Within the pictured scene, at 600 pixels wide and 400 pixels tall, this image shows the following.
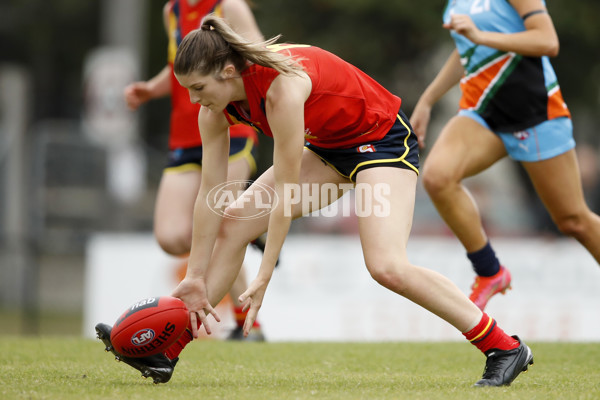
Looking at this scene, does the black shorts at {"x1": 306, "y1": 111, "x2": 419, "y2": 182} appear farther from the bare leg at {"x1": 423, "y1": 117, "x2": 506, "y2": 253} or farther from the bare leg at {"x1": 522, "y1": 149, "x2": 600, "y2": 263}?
the bare leg at {"x1": 522, "y1": 149, "x2": 600, "y2": 263}

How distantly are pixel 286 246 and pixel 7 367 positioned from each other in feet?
17.1

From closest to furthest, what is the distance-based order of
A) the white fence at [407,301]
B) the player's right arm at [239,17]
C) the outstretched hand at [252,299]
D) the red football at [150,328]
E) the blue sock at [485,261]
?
the outstretched hand at [252,299], the red football at [150,328], the blue sock at [485,261], the player's right arm at [239,17], the white fence at [407,301]

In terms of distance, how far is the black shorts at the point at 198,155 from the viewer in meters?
6.23

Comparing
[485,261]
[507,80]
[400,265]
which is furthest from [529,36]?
[400,265]

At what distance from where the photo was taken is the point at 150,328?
4.35 meters

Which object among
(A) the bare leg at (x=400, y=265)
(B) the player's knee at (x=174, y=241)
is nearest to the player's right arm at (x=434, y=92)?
(A) the bare leg at (x=400, y=265)

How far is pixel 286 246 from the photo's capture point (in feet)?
32.8

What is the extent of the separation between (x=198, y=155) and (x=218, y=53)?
213 centimetres

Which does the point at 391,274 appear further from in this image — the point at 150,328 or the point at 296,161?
the point at 150,328

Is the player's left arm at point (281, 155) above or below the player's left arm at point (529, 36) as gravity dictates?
below

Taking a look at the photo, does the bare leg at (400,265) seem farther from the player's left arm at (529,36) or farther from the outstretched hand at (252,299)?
the player's left arm at (529,36)

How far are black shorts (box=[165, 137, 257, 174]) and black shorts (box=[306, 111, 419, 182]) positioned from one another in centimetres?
150

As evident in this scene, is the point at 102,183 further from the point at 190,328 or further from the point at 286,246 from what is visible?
the point at 190,328

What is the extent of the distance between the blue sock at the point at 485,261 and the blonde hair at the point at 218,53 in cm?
202
